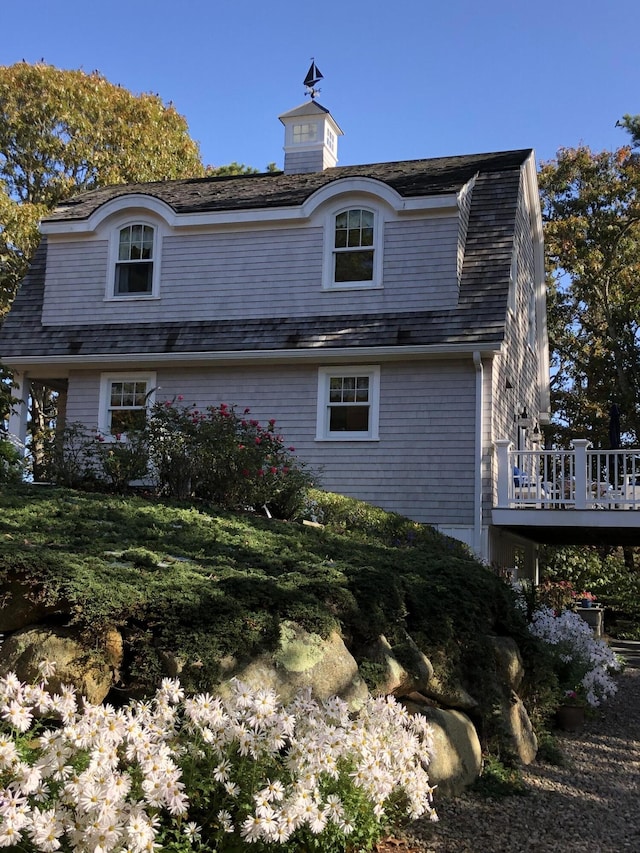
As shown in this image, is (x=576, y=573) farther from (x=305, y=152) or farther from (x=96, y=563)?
(x=96, y=563)

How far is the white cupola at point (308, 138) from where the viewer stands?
17125mm

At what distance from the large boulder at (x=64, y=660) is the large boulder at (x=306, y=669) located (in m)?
0.57

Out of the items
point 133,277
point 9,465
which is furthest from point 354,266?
point 9,465

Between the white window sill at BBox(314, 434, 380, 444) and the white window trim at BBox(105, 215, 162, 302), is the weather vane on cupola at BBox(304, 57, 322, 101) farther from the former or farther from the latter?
the white window sill at BBox(314, 434, 380, 444)

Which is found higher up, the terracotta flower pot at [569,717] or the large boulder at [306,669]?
the large boulder at [306,669]

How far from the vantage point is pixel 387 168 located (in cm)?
1609

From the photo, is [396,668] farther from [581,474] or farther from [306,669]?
[581,474]

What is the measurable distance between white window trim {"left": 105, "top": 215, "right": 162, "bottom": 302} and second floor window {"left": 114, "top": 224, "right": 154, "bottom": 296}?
0.17 ft

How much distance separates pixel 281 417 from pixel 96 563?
907 cm

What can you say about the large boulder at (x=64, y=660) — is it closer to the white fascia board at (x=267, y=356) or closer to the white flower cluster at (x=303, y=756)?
the white flower cluster at (x=303, y=756)

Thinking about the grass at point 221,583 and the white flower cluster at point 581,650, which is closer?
the grass at point 221,583


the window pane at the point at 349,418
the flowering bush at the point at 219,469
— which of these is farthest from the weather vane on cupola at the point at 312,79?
the flowering bush at the point at 219,469

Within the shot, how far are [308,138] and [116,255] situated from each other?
4.87 meters

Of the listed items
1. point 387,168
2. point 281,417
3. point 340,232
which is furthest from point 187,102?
point 281,417
